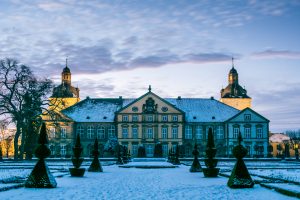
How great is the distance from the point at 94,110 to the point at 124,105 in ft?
16.2

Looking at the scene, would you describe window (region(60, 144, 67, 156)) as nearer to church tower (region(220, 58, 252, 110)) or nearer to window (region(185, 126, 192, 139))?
window (region(185, 126, 192, 139))

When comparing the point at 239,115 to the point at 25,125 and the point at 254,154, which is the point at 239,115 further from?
the point at 25,125

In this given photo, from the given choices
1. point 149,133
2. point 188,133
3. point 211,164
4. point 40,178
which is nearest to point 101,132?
point 149,133

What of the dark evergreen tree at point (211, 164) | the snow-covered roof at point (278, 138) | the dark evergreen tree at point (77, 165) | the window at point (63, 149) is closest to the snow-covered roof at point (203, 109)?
the window at point (63, 149)

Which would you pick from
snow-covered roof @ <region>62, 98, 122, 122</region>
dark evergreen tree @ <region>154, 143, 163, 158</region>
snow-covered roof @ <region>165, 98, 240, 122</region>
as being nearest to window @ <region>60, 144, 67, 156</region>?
snow-covered roof @ <region>62, 98, 122, 122</region>

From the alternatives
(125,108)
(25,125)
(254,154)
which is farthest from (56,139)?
(254,154)

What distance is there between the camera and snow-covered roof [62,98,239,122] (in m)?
74.9

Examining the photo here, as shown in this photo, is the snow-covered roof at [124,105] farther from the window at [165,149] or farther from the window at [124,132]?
the window at [165,149]

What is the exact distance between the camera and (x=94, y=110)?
7581 cm

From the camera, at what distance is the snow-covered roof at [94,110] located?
245 feet

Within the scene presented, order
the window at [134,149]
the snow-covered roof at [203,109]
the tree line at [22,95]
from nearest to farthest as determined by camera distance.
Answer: the tree line at [22,95], the window at [134,149], the snow-covered roof at [203,109]

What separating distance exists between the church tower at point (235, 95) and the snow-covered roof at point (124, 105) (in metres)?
6.21

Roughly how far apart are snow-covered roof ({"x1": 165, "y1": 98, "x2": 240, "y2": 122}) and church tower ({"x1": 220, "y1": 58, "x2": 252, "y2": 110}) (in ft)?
20.4

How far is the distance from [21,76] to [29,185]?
3440cm
